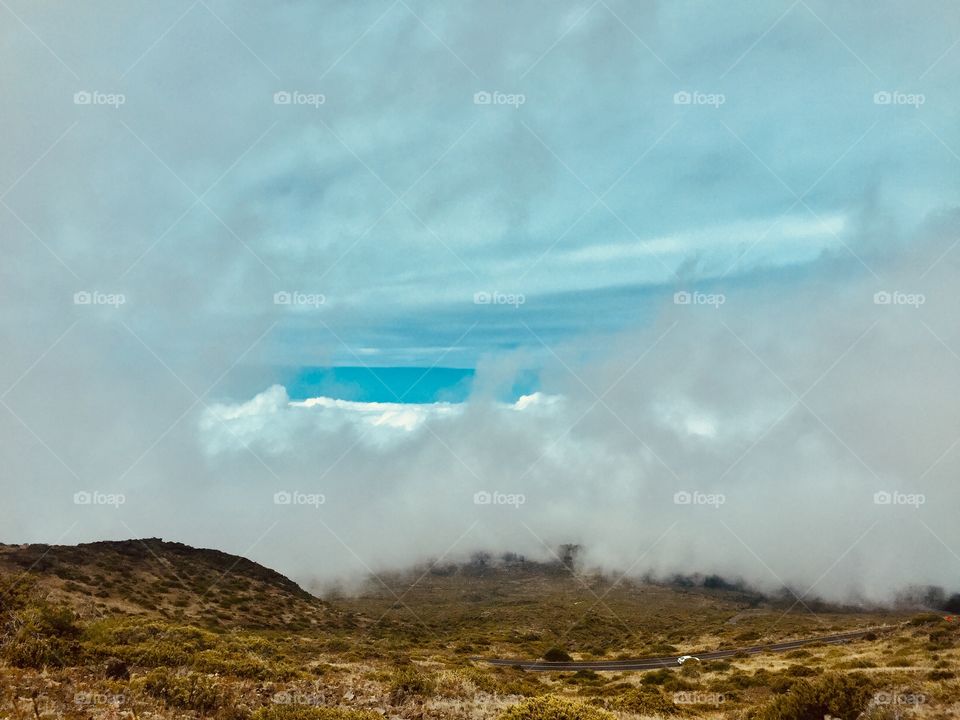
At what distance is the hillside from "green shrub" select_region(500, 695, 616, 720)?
39511 millimetres

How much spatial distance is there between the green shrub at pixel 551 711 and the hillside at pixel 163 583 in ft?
130

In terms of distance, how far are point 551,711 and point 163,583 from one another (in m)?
61.8

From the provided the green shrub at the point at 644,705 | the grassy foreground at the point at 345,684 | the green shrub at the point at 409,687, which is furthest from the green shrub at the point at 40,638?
the green shrub at the point at 644,705

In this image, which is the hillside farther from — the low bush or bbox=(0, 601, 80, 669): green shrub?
the low bush

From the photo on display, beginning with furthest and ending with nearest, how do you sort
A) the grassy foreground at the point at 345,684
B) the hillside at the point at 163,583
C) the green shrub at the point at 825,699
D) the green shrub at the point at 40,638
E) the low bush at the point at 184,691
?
the hillside at the point at 163,583 → the green shrub at the point at 40,638 → the green shrub at the point at 825,699 → the low bush at the point at 184,691 → the grassy foreground at the point at 345,684

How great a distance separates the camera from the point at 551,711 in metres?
11.6

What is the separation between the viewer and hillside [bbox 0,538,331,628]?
44125 mm

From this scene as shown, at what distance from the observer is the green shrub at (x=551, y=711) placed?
11.6 m

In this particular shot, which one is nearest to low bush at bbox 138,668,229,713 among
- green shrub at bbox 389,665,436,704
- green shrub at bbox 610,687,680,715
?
green shrub at bbox 389,665,436,704

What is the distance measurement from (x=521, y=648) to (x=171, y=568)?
150 ft

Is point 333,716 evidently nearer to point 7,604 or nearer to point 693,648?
point 7,604

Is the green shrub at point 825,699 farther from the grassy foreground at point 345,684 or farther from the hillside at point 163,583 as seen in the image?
the hillside at point 163,583

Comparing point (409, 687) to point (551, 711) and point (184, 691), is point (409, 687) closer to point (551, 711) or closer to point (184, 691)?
point (184, 691)

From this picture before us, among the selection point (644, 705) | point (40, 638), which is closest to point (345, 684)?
point (40, 638)
